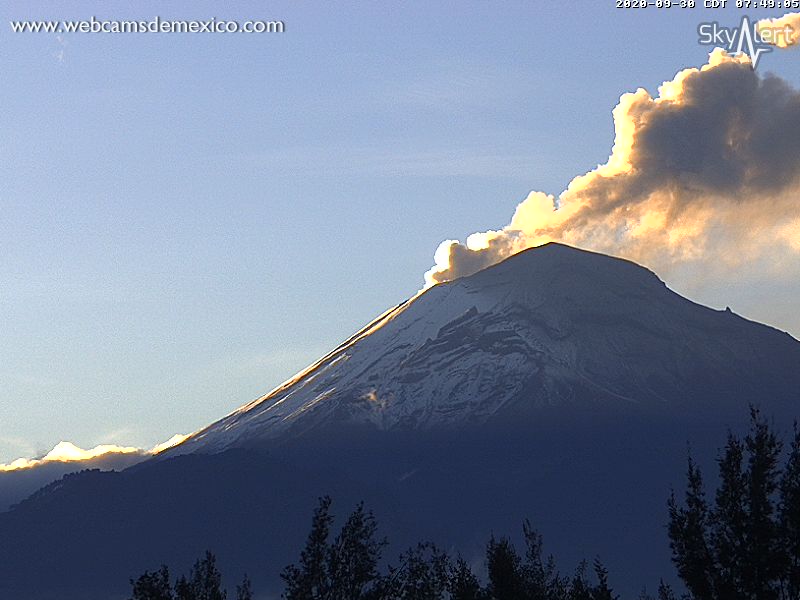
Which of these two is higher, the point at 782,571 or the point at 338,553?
the point at 338,553

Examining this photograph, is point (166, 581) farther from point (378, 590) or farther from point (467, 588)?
point (467, 588)

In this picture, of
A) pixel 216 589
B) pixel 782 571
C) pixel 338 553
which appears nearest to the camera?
pixel 782 571

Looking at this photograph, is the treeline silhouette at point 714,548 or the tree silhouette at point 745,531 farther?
the treeline silhouette at point 714,548

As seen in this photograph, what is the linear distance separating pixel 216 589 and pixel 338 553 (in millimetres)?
6894

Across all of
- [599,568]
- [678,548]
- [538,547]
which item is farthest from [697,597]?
[538,547]

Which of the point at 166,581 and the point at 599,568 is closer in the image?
the point at 166,581

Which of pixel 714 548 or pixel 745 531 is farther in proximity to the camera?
pixel 714 548

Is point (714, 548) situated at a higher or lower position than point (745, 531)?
lower

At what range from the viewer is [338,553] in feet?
172

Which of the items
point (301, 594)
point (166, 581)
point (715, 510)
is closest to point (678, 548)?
point (715, 510)

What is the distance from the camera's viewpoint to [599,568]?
59.6m

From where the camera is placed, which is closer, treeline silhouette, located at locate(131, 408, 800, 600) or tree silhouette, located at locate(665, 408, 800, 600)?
tree silhouette, located at locate(665, 408, 800, 600)

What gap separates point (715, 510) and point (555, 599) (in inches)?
411

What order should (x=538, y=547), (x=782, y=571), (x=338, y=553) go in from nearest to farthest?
(x=782, y=571) → (x=338, y=553) → (x=538, y=547)
